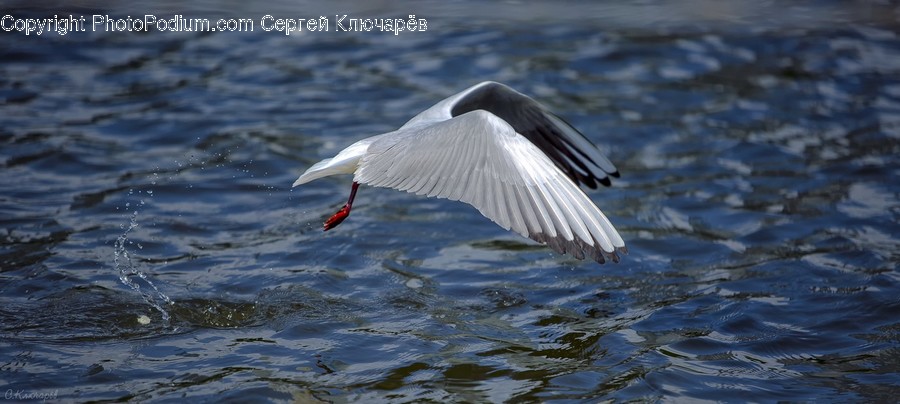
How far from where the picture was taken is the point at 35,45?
9.33m

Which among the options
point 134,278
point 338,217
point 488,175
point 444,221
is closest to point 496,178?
point 488,175

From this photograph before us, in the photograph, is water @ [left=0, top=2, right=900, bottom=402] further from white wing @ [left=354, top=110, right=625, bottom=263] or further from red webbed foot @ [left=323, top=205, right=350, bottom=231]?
white wing @ [left=354, top=110, right=625, bottom=263]

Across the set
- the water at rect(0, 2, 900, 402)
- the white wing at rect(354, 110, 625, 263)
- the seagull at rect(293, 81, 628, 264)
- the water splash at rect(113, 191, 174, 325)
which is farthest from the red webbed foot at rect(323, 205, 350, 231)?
the water splash at rect(113, 191, 174, 325)

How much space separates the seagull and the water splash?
1.01 m

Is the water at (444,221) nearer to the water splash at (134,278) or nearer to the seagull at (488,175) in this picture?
the water splash at (134,278)

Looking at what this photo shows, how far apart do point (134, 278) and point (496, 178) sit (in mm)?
2227

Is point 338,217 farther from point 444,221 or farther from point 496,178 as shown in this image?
point 496,178

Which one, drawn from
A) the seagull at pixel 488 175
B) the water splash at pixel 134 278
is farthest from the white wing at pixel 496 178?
the water splash at pixel 134 278

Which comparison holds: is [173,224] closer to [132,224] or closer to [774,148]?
[132,224]

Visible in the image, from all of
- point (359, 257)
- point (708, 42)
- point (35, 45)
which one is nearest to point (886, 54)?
point (708, 42)

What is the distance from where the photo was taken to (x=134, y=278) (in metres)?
5.46

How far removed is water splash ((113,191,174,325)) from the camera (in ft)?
16.9

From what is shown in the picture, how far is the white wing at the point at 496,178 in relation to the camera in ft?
14.0

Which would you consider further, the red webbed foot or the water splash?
the red webbed foot
